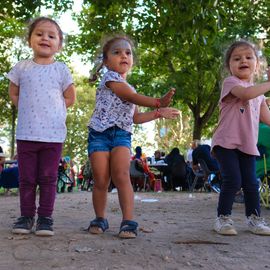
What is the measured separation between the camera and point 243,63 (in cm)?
415

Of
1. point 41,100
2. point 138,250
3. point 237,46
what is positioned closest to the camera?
point 138,250

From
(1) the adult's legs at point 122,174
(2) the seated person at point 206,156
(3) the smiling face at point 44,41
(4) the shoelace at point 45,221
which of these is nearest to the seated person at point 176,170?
(2) the seated person at point 206,156

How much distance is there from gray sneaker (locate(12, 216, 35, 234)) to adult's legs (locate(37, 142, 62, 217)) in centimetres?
11

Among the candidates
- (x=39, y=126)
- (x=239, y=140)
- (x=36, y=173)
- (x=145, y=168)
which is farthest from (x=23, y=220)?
(x=145, y=168)

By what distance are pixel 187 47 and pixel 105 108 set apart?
4.39 metres

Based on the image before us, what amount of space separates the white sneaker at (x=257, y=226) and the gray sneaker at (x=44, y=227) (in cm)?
Result: 169

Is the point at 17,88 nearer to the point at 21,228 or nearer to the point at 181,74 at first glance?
the point at 21,228

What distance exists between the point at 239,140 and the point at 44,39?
182 cm

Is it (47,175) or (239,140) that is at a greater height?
(239,140)

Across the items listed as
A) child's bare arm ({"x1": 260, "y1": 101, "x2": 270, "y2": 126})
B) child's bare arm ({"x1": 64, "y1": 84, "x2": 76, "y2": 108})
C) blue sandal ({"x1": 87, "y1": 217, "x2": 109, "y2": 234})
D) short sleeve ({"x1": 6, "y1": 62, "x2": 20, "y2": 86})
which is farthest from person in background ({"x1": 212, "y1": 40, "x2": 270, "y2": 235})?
short sleeve ({"x1": 6, "y1": 62, "x2": 20, "y2": 86})

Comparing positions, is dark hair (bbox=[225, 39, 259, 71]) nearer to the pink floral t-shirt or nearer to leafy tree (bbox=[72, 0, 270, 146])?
the pink floral t-shirt

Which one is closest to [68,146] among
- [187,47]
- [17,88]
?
[187,47]

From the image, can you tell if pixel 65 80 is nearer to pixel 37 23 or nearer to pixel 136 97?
pixel 37 23

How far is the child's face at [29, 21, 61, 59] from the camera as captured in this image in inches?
151
